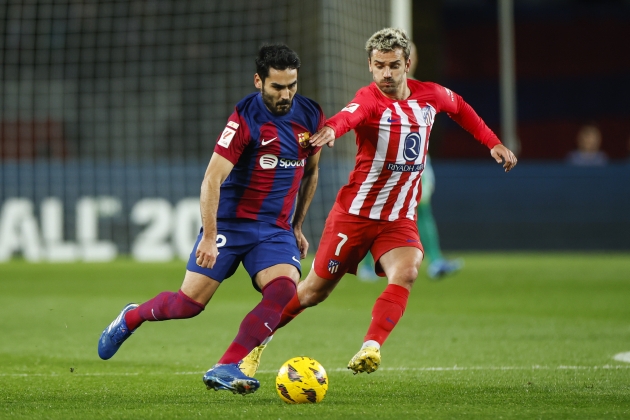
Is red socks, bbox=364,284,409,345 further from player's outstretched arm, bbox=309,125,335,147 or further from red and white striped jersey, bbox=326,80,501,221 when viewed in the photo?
player's outstretched arm, bbox=309,125,335,147

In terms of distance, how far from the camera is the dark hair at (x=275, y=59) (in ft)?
17.2

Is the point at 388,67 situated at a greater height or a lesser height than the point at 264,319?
greater

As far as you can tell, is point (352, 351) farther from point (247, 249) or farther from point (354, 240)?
point (247, 249)

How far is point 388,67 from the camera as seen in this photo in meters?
5.77

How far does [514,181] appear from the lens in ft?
53.4

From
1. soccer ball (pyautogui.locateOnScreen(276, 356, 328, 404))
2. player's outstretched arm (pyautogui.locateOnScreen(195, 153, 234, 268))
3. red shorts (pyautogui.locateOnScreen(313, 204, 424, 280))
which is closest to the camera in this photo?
soccer ball (pyautogui.locateOnScreen(276, 356, 328, 404))

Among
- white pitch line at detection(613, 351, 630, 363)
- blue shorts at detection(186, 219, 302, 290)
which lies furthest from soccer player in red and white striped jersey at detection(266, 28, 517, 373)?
white pitch line at detection(613, 351, 630, 363)

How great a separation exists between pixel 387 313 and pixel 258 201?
918mm

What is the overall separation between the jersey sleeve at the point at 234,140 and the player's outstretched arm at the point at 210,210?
0.06 m

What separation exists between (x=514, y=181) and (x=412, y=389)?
11.3m

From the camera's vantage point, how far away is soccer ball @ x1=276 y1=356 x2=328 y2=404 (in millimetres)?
4930

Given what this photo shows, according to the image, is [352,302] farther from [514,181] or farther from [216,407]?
[514,181]

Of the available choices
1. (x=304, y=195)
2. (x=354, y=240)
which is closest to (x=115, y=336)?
(x=304, y=195)

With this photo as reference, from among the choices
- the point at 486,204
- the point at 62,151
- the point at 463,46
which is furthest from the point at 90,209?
the point at 463,46
